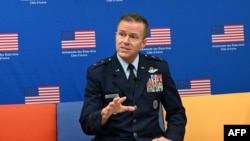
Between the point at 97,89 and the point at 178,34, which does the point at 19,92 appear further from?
the point at 178,34

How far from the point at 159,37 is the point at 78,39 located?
2.40ft

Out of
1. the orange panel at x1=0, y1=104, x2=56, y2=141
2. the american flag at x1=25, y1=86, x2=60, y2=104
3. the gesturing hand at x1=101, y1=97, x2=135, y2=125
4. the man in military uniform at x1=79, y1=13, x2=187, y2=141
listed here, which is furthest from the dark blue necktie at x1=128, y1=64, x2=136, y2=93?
the american flag at x1=25, y1=86, x2=60, y2=104

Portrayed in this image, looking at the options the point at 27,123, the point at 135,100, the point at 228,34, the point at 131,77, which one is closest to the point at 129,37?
the point at 131,77

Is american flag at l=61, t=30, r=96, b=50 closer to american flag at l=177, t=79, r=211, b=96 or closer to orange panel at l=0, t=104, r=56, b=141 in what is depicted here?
orange panel at l=0, t=104, r=56, b=141

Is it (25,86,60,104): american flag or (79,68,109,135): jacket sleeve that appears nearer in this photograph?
(79,68,109,135): jacket sleeve

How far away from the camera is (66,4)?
332 centimetres

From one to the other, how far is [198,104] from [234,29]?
3.01ft

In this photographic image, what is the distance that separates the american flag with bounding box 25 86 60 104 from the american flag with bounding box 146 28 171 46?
95 centimetres

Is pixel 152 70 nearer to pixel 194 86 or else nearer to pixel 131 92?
pixel 131 92

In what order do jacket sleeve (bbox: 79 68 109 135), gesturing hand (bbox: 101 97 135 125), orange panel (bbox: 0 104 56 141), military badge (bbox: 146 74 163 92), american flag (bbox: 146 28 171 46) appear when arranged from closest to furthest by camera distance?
gesturing hand (bbox: 101 97 135 125) < jacket sleeve (bbox: 79 68 109 135) < military badge (bbox: 146 74 163 92) < orange panel (bbox: 0 104 56 141) < american flag (bbox: 146 28 171 46)

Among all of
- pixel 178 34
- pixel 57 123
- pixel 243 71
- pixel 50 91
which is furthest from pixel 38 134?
pixel 243 71

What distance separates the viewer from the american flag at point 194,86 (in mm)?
3486

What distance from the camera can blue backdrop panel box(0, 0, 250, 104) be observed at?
130 inches

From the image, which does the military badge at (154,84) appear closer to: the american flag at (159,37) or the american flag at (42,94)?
the american flag at (159,37)
